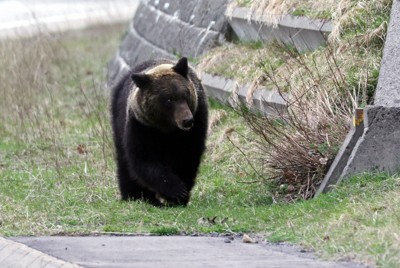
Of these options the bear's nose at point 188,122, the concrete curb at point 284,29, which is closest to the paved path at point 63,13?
the concrete curb at point 284,29

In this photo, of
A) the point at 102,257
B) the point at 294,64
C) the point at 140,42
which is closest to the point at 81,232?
the point at 102,257

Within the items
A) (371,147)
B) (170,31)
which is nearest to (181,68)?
(371,147)

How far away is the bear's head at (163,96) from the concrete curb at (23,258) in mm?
2162

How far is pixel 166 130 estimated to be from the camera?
9938 millimetres

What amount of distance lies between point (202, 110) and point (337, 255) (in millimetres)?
3151

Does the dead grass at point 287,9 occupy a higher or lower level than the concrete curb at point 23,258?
lower

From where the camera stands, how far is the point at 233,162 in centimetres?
1140

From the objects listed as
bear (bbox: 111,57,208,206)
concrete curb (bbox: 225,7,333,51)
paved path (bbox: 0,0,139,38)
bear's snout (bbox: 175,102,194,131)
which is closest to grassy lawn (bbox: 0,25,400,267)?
bear (bbox: 111,57,208,206)

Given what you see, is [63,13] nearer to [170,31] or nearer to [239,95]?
[170,31]

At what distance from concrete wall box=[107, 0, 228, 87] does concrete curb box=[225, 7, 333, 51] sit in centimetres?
53

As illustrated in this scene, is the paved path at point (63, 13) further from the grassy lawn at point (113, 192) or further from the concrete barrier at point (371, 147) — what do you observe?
the concrete barrier at point (371, 147)

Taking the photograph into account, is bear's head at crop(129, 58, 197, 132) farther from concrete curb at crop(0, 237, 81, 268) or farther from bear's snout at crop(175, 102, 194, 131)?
concrete curb at crop(0, 237, 81, 268)

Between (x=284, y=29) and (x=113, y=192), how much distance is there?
286cm

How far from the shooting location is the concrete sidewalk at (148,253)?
711 cm
